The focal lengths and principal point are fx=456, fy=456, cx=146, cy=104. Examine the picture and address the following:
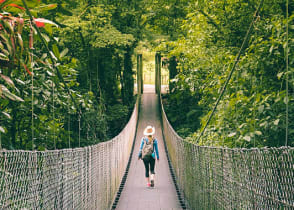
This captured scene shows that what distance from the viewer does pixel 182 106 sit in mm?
18969

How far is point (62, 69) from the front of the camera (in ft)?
15.1

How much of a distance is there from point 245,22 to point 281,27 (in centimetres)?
308

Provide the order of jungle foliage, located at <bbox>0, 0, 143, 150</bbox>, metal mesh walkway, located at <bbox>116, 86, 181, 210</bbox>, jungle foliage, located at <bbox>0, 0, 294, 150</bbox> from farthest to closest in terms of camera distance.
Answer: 1. metal mesh walkway, located at <bbox>116, 86, 181, 210</bbox>
2. jungle foliage, located at <bbox>0, 0, 294, 150</bbox>
3. jungle foliage, located at <bbox>0, 0, 143, 150</bbox>

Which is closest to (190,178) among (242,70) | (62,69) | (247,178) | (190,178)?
(190,178)

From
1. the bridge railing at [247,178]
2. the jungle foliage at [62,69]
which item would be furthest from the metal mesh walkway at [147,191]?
the bridge railing at [247,178]

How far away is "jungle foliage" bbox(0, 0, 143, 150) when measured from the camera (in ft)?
9.14

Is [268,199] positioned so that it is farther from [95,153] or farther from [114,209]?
[114,209]

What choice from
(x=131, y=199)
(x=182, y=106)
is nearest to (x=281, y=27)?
(x=131, y=199)

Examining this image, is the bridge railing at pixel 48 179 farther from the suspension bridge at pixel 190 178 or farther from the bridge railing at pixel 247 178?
the bridge railing at pixel 247 178

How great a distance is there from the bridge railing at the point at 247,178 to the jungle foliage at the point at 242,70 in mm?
482

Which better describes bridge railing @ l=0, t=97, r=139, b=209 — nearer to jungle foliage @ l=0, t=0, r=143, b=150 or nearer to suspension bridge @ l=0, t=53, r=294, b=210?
suspension bridge @ l=0, t=53, r=294, b=210

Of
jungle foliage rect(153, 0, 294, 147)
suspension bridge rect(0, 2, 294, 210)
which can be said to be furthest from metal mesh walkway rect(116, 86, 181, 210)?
jungle foliage rect(153, 0, 294, 147)

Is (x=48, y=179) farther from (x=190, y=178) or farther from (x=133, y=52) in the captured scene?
(x=133, y=52)

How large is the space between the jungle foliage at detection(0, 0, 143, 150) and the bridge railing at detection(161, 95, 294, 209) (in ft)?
3.75
